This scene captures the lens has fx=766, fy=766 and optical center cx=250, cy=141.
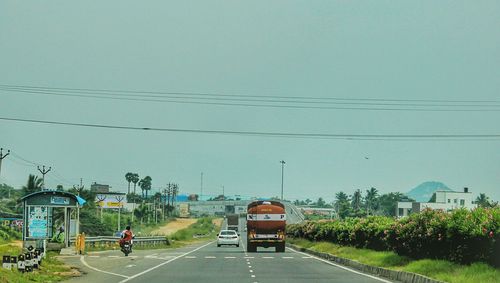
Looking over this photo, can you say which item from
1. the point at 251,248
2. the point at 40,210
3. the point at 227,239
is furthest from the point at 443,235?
the point at 227,239

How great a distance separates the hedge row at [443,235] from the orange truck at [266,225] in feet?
49.7

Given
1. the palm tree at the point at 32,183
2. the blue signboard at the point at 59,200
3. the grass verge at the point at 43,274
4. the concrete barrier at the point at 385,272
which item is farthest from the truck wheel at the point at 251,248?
the palm tree at the point at 32,183

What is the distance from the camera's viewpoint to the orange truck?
5478cm

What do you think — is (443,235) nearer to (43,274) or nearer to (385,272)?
(385,272)

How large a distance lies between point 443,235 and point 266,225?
30.2 meters

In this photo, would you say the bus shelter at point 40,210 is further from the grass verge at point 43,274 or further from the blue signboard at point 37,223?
the grass verge at point 43,274

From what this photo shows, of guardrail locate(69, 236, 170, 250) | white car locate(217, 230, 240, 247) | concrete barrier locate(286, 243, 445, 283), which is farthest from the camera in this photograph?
white car locate(217, 230, 240, 247)

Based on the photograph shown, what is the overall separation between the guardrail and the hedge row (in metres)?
24.9

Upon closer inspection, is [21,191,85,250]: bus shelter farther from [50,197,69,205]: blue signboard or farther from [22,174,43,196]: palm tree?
[22,174,43,196]: palm tree

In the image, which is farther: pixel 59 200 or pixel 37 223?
pixel 59 200

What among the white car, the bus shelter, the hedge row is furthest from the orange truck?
the white car

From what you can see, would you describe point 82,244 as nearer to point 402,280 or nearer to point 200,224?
point 402,280

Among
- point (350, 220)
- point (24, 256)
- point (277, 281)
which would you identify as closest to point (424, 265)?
point (277, 281)

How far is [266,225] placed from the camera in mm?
54812
